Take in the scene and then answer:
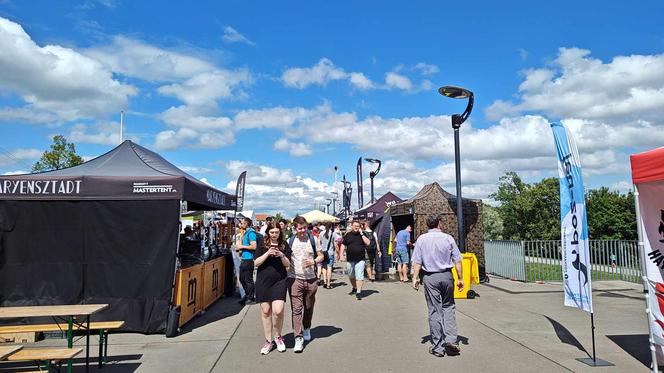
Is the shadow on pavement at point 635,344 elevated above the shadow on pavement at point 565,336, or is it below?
below

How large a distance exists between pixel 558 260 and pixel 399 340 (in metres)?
9.12

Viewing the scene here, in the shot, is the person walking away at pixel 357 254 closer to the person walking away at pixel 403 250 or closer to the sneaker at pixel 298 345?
the person walking away at pixel 403 250

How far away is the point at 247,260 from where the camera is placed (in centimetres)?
1095

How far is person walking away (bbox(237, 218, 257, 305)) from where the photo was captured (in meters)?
10.7

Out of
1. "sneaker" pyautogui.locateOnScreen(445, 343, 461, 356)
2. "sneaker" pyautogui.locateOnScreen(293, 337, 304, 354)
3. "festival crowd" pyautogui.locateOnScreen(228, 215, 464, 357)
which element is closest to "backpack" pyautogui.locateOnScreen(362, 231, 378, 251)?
"festival crowd" pyautogui.locateOnScreen(228, 215, 464, 357)

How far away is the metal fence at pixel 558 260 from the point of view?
46.9 ft

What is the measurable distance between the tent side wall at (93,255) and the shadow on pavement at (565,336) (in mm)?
6176

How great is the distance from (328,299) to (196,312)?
11.2ft

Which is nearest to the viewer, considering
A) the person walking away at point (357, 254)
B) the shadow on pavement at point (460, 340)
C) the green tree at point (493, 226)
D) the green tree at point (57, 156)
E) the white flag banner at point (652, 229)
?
the white flag banner at point (652, 229)

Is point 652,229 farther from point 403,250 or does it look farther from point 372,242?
point 403,250

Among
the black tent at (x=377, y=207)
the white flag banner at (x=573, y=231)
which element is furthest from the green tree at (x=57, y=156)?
the white flag banner at (x=573, y=231)

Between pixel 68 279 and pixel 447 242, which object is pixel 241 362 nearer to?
pixel 447 242

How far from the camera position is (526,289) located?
12.7 metres

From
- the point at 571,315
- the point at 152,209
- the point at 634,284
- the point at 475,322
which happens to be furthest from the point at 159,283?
the point at 634,284
